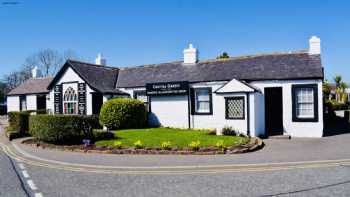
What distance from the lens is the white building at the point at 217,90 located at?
60.3ft

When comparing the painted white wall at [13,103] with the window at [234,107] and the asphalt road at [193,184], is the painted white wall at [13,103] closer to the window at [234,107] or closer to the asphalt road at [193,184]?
the window at [234,107]

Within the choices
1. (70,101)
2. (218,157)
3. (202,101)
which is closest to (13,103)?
(70,101)

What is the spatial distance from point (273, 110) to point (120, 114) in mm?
9954

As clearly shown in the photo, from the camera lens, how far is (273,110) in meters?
19.8

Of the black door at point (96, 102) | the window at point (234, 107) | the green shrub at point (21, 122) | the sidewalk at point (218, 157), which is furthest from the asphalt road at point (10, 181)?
the black door at point (96, 102)

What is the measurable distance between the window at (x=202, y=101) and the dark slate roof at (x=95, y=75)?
6.52 meters

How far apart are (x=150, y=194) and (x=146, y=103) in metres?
17.2

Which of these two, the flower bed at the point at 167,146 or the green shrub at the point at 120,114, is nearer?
the flower bed at the point at 167,146

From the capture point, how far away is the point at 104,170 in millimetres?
10297

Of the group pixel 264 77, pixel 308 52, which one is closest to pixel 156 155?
pixel 264 77

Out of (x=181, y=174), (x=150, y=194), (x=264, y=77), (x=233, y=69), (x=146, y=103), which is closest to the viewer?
(x=150, y=194)

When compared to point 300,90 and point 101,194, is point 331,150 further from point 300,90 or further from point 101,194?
point 101,194

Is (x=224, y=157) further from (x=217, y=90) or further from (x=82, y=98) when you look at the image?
(x=82, y=98)

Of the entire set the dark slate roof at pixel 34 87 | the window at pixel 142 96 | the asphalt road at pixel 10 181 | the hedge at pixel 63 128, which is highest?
the dark slate roof at pixel 34 87
